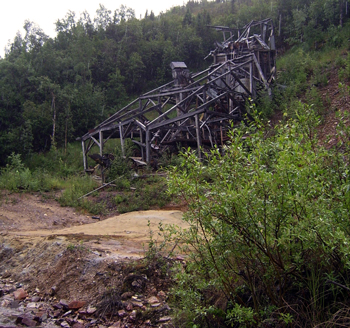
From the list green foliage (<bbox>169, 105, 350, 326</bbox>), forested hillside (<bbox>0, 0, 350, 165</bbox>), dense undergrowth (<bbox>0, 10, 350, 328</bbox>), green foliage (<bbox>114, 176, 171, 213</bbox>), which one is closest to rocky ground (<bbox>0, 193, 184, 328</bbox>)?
dense undergrowth (<bbox>0, 10, 350, 328</bbox>)

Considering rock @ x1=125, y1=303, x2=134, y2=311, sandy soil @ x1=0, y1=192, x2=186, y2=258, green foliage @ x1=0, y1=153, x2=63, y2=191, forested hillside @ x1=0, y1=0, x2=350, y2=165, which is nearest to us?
rock @ x1=125, y1=303, x2=134, y2=311

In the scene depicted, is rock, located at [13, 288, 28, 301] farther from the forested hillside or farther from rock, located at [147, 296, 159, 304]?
the forested hillside

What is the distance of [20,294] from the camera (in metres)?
6.11

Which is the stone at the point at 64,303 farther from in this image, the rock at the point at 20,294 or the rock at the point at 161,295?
the rock at the point at 161,295

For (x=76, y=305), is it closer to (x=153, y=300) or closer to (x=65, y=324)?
(x=65, y=324)

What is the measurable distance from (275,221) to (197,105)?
1387 cm

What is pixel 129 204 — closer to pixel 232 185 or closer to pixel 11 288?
pixel 11 288

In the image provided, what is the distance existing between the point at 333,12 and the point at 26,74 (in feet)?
70.7

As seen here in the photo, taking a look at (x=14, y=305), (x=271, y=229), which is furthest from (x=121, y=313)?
(x=271, y=229)

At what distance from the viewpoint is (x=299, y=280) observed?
4.13 m

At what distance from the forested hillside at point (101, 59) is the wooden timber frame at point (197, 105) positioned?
17.0ft

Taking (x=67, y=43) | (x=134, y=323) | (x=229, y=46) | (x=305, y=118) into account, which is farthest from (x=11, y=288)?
(x=67, y=43)

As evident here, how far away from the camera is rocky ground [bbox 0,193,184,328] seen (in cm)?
531

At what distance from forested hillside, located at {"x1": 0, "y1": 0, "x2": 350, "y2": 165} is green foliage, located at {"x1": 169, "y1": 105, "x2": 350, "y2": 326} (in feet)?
62.8
